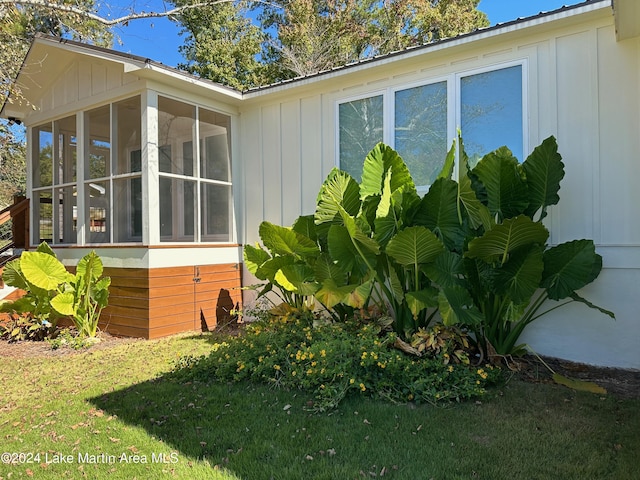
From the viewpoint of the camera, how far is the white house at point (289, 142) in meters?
4.55

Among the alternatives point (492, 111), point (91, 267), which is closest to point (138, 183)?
point (91, 267)

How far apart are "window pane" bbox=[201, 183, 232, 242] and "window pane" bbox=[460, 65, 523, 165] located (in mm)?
3844

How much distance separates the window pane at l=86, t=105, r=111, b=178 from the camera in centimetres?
673

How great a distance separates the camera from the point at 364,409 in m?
3.41

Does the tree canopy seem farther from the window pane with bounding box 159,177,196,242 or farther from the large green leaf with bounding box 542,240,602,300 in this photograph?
the large green leaf with bounding box 542,240,602,300

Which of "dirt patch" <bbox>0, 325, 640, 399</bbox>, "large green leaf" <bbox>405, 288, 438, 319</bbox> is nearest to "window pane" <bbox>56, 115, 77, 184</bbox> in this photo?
"dirt patch" <bbox>0, 325, 640, 399</bbox>

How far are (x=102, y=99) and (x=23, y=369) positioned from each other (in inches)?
155

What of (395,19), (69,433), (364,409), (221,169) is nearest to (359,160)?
(221,169)

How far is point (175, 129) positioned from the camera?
6.54m

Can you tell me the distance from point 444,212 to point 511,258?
776 millimetres

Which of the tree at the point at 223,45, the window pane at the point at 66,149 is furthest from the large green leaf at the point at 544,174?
the tree at the point at 223,45

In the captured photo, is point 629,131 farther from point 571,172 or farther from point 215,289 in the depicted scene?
point 215,289

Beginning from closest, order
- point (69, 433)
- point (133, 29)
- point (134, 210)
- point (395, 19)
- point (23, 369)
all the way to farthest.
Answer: point (69, 433) → point (23, 369) → point (134, 210) → point (133, 29) → point (395, 19)

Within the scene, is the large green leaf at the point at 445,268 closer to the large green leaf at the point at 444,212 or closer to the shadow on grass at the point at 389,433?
the large green leaf at the point at 444,212
